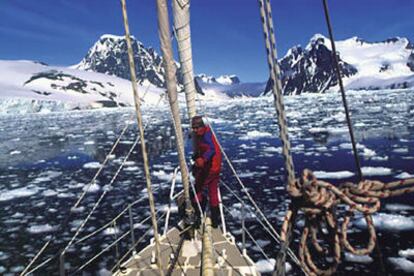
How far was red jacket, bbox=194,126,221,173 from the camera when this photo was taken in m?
5.54

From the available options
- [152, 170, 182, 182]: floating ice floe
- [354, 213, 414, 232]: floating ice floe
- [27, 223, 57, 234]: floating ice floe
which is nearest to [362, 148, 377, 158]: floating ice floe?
[354, 213, 414, 232]: floating ice floe

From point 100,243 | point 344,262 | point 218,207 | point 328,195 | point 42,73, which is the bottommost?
point 344,262

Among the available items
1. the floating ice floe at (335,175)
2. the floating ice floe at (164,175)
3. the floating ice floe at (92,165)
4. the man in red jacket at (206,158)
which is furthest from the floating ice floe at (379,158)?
the floating ice floe at (92,165)

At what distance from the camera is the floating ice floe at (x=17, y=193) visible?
11.9m

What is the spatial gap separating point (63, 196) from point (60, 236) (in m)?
3.39

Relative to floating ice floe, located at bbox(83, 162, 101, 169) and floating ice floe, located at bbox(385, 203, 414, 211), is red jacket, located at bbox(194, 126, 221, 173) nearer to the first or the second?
floating ice floe, located at bbox(385, 203, 414, 211)

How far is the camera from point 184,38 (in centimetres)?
538

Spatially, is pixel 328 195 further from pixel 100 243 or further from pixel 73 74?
pixel 73 74

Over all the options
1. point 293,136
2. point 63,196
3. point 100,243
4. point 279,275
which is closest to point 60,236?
point 100,243

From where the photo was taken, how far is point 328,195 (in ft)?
6.93

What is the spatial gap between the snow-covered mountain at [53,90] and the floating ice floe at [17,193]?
6959cm

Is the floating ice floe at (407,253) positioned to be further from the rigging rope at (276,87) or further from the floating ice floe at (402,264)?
the rigging rope at (276,87)

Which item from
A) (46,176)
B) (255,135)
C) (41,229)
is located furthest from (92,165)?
(255,135)

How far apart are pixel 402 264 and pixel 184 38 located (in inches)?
208
